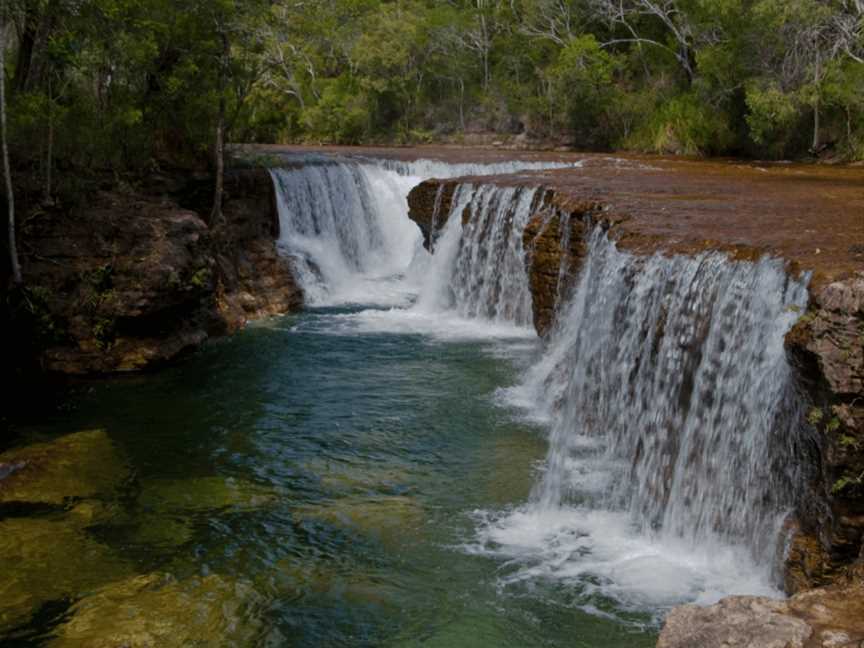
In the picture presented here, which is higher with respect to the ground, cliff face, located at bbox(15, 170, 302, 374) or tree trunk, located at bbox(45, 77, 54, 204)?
tree trunk, located at bbox(45, 77, 54, 204)

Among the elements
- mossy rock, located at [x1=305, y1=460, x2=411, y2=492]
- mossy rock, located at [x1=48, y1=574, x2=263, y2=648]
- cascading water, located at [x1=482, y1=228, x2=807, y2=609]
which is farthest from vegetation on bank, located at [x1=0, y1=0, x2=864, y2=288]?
cascading water, located at [x1=482, y1=228, x2=807, y2=609]

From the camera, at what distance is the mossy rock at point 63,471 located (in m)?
8.55

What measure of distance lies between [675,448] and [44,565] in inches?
212

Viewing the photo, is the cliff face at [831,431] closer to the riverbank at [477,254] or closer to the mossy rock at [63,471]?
the riverbank at [477,254]

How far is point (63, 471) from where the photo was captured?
907cm

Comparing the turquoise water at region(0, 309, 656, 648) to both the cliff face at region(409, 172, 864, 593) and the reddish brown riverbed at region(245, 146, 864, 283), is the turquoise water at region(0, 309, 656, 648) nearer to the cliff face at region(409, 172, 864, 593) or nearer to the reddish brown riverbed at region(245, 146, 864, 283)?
the cliff face at region(409, 172, 864, 593)

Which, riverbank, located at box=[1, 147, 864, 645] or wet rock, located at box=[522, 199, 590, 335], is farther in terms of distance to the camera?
wet rock, located at box=[522, 199, 590, 335]

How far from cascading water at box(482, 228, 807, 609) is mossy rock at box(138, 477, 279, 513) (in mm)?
2330

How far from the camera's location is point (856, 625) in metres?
4.35

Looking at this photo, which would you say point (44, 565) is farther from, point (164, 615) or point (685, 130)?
point (685, 130)

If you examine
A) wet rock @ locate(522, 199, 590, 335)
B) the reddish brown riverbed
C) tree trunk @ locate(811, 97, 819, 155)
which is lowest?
wet rock @ locate(522, 199, 590, 335)

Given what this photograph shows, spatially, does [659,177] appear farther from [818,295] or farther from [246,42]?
[818,295]

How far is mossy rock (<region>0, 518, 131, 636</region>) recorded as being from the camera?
6656mm

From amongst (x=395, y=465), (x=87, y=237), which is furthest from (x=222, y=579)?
(x=87, y=237)
